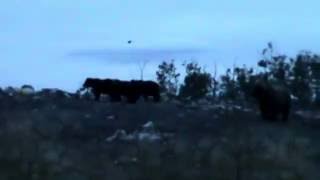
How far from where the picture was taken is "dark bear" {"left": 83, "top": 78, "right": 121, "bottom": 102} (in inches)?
1630

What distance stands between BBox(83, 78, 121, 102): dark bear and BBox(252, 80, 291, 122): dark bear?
11.3 meters

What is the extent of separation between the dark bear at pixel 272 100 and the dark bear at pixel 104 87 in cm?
1126

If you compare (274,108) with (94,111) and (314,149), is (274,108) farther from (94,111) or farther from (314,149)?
(314,149)

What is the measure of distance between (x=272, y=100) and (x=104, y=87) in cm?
1395

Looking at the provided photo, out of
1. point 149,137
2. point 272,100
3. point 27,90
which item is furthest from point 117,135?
point 27,90

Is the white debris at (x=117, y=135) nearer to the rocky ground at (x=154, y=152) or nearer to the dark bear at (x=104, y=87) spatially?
the rocky ground at (x=154, y=152)

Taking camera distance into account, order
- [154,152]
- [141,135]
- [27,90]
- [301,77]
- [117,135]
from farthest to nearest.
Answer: [301,77], [27,90], [117,135], [141,135], [154,152]

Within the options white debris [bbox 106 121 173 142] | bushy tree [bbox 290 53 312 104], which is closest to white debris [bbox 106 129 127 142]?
white debris [bbox 106 121 173 142]

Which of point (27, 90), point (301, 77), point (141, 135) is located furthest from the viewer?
point (301, 77)

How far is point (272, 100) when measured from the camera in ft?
95.5

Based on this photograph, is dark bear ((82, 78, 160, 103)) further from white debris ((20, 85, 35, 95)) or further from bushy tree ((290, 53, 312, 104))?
bushy tree ((290, 53, 312, 104))

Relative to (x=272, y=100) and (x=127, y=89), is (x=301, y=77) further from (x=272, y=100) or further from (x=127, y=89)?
(x=272, y=100)

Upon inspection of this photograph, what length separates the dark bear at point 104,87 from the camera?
136 feet

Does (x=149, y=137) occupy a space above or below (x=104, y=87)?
above
